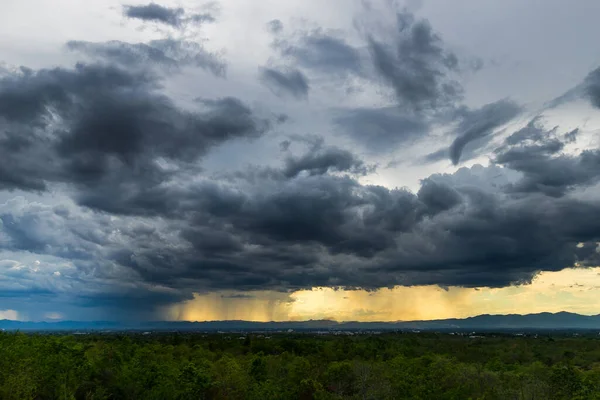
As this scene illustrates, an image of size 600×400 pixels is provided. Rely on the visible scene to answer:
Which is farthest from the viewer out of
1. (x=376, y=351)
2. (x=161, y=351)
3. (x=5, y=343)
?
(x=376, y=351)

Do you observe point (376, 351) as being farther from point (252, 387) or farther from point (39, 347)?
point (39, 347)

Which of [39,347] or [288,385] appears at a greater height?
[39,347]

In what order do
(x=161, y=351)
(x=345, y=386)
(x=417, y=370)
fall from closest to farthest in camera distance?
(x=345, y=386)
(x=417, y=370)
(x=161, y=351)

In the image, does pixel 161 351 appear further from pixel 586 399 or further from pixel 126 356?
pixel 586 399

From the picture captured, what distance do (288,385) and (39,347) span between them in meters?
46.7

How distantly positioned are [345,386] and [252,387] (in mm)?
19565

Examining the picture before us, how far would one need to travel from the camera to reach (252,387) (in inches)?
3406

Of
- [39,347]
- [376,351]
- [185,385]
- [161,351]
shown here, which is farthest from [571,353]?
[39,347]

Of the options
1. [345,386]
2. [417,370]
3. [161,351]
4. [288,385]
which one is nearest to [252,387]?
[288,385]

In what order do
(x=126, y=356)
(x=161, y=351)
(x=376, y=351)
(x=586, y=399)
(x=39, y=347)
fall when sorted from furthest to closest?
1. (x=376, y=351)
2. (x=161, y=351)
3. (x=126, y=356)
4. (x=39, y=347)
5. (x=586, y=399)

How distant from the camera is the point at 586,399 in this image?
6900 centimetres

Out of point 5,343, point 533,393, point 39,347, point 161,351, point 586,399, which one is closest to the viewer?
point 586,399

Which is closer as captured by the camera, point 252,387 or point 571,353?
point 252,387

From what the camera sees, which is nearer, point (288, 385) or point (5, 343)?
point (5, 343)
